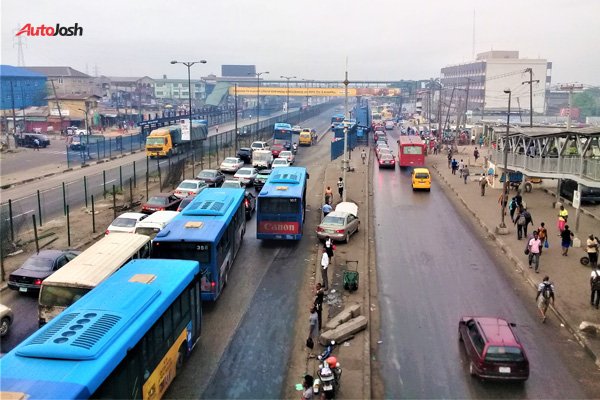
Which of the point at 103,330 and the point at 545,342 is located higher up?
the point at 103,330

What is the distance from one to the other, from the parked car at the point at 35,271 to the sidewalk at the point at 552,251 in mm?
15543

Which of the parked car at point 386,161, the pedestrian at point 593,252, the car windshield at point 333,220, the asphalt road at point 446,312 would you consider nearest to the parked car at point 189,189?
the car windshield at point 333,220

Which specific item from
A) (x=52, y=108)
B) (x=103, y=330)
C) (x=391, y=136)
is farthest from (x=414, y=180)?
(x=52, y=108)

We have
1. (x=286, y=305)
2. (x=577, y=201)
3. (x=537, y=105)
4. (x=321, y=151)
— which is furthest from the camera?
(x=537, y=105)

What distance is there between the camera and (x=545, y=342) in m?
15.7

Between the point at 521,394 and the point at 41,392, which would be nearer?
the point at 41,392

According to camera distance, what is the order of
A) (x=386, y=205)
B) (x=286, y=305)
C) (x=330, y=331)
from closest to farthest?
(x=330, y=331)
(x=286, y=305)
(x=386, y=205)

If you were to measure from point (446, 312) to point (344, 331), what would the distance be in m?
4.02

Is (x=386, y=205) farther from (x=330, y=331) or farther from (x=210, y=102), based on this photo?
(x=210, y=102)

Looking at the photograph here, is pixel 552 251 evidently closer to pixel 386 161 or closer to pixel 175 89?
pixel 386 161

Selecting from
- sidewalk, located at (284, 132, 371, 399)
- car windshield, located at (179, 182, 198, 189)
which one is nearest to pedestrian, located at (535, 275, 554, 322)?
sidewalk, located at (284, 132, 371, 399)

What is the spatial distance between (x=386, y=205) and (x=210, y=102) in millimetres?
116519

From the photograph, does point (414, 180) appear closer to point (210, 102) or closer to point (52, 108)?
point (52, 108)

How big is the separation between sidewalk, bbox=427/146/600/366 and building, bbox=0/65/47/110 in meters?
77.0
